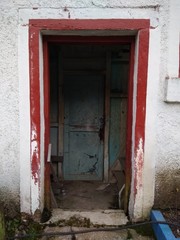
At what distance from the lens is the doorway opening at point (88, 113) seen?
5617mm

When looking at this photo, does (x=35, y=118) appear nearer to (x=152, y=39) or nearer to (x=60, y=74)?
(x=152, y=39)

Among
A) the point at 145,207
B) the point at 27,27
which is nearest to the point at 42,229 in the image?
the point at 145,207

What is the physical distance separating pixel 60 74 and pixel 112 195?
8.01ft

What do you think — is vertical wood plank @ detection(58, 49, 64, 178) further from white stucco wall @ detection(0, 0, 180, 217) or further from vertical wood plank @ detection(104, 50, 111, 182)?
white stucco wall @ detection(0, 0, 180, 217)

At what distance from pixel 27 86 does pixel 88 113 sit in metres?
2.56

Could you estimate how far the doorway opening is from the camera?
5.62 m

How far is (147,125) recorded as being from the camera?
134 inches

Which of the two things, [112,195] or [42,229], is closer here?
[42,229]

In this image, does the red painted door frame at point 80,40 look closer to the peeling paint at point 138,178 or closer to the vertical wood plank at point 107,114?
the peeling paint at point 138,178

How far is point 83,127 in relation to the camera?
19.1 ft

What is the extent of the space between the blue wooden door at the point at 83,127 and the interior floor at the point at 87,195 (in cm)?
31

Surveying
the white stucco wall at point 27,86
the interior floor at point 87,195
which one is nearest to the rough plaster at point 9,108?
the white stucco wall at point 27,86

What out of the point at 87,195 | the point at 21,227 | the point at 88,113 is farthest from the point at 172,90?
the point at 88,113

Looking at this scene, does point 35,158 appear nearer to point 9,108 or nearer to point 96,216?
point 9,108
